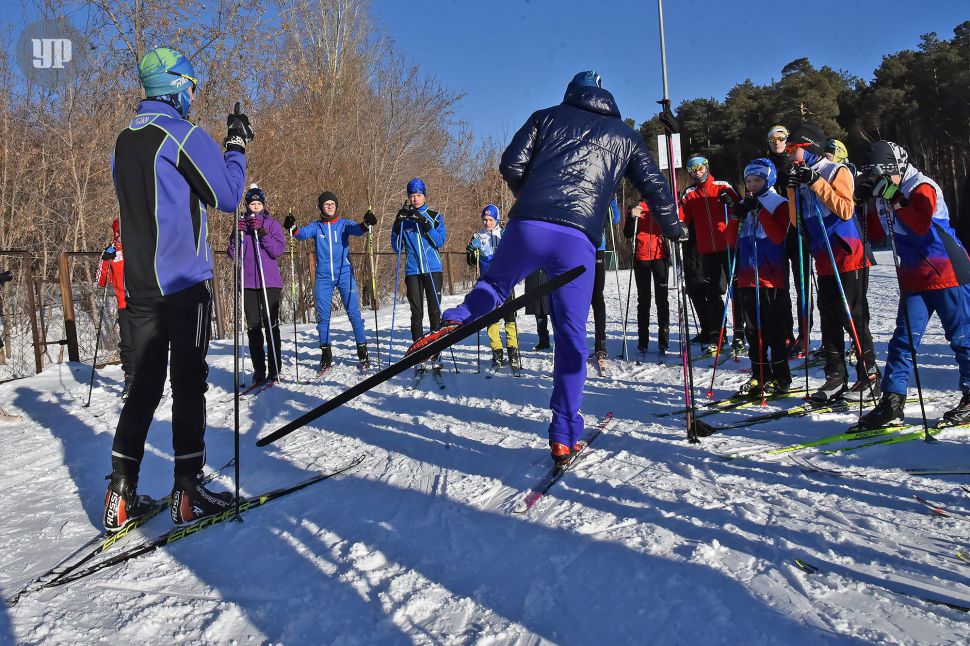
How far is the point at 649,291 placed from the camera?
22.8ft

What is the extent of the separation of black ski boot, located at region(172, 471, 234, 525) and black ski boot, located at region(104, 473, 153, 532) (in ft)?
0.68

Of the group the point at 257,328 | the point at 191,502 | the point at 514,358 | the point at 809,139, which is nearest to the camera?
the point at 191,502

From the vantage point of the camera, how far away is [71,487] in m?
3.63

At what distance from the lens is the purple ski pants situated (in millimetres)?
3115

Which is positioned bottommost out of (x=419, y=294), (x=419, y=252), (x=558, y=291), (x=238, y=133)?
(x=558, y=291)

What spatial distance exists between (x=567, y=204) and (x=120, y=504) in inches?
102

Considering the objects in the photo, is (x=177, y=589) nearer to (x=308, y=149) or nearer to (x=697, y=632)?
(x=697, y=632)

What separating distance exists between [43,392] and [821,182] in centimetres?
778

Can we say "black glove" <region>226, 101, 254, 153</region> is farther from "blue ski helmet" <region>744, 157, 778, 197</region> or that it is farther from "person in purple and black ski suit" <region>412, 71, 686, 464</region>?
"blue ski helmet" <region>744, 157, 778, 197</region>

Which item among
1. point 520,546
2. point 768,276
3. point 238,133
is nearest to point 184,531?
point 520,546

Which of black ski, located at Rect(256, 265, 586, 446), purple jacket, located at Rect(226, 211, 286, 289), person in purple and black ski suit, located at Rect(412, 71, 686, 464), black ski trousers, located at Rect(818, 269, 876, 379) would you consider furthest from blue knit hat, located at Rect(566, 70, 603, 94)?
purple jacket, located at Rect(226, 211, 286, 289)

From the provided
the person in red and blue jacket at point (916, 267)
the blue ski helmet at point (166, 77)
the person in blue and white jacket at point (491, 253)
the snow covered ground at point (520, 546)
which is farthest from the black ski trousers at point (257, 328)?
the person in red and blue jacket at point (916, 267)

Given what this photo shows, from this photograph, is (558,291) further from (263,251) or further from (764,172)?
(263,251)

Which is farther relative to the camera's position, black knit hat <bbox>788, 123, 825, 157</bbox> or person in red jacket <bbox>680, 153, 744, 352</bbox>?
person in red jacket <bbox>680, 153, 744, 352</bbox>
